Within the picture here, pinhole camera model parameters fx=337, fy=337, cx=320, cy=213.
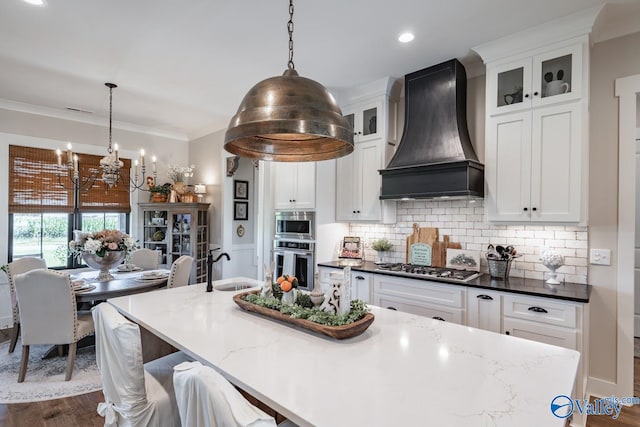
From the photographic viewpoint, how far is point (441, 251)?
11.0 ft

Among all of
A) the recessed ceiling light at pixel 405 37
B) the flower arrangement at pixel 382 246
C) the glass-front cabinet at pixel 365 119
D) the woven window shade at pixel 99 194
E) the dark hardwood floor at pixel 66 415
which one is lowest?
the dark hardwood floor at pixel 66 415

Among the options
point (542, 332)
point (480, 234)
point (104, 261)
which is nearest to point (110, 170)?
point (104, 261)

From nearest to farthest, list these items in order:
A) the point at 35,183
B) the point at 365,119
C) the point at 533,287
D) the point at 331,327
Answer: the point at 331,327
the point at 533,287
the point at 365,119
the point at 35,183

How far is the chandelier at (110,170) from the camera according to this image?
3.42 meters

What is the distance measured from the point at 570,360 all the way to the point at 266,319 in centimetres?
137

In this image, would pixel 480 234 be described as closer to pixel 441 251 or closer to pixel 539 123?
pixel 441 251

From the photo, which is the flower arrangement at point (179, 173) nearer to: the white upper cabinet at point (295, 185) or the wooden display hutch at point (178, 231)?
the wooden display hutch at point (178, 231)

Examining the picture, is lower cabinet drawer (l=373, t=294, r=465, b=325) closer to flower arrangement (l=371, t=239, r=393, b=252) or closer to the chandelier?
flower arrangement (l=371, t=239, r=393, b=252)

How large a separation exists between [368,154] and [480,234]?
53.9 inches

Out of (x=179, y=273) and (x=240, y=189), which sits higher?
(x=240, y=189)

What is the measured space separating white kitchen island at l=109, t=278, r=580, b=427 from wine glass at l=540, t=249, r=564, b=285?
1401mm

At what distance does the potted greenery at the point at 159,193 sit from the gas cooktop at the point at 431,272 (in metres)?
3.64

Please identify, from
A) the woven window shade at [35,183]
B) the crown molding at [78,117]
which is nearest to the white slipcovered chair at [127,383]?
the woven window shade at [35,183]

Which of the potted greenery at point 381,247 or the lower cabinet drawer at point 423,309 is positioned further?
the potted greenery at point 381,247
